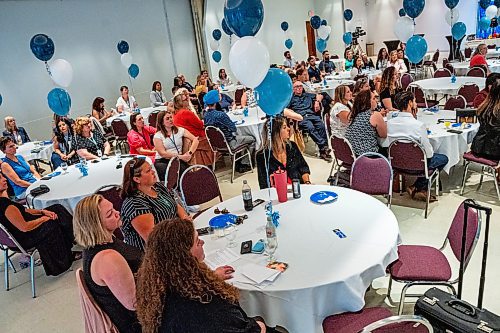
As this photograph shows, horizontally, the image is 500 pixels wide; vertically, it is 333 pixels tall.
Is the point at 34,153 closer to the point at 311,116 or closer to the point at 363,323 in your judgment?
the point at 311,116

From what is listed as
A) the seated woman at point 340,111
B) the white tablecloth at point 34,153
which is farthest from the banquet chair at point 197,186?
the white tablecloth at point 34,153

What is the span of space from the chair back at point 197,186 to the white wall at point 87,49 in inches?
289

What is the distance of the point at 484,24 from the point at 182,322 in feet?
47.6

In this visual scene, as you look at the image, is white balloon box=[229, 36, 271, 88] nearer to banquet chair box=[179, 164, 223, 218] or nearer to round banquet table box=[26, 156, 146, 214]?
banquet chair box=[179, 164, 223, 218]

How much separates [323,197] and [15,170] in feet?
14.1

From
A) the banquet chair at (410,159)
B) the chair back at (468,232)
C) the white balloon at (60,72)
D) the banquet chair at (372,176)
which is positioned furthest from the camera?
the white balloon at (60,72)

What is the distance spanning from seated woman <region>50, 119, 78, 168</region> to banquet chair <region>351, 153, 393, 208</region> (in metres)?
4.45

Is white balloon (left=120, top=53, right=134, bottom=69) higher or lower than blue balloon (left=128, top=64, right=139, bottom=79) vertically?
higher

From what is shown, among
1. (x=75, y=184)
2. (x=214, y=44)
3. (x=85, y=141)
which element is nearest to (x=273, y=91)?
(x=75, y=184)

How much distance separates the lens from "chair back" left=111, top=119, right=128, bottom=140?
7.69 meters

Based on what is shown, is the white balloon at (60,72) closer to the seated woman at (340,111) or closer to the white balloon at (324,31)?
the seated woman at (340,111)

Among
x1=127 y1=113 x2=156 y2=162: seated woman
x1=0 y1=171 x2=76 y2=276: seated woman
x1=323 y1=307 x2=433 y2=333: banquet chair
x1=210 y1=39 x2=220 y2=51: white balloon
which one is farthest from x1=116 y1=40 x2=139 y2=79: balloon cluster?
x1=323 y1=307 x2=433 y2=333: banquet chair

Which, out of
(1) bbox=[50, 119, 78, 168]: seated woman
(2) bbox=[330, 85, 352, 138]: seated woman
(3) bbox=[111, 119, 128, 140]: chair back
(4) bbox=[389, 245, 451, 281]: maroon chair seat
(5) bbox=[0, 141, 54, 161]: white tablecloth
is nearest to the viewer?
(4) bbox=[389, 245, 451, 281]: maroon chair seat

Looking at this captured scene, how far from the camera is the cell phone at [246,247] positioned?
2.45 metres
